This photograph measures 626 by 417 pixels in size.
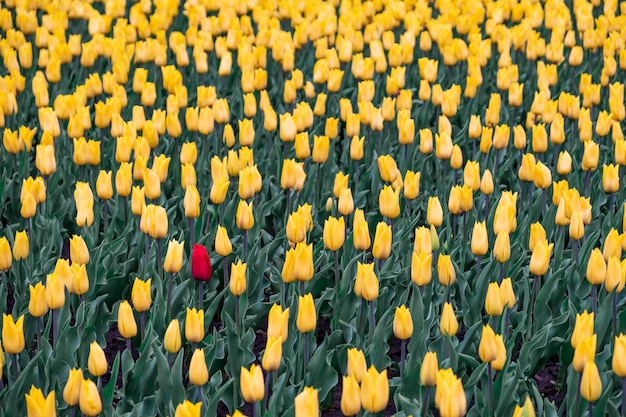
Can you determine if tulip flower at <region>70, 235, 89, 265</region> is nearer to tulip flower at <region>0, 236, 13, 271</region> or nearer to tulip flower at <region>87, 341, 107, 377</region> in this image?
tulip flower at <region>0, 236, 13, 271</region>

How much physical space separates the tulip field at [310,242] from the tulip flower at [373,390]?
2 centimetres

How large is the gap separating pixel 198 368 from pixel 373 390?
0.57 meters

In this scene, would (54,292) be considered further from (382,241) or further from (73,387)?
(382,241)

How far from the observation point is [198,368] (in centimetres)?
273

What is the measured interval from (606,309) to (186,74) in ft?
13.0

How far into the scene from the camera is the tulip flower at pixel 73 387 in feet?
8.64

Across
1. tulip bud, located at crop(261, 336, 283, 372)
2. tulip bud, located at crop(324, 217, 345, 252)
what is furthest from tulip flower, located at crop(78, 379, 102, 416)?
tulip bud, located at crop(324, 217, 345, 252)

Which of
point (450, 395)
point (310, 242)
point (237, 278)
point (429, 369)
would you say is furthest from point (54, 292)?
point (310, 242)

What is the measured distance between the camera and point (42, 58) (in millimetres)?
5855

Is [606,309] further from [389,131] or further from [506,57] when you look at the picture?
[506,57]

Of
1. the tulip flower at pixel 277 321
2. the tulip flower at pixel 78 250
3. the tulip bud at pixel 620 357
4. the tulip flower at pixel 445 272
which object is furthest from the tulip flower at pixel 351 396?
the tulip flower at pixel 78 250

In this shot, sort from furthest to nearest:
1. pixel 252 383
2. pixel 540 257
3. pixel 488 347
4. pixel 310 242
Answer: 1. pixel 310 242
2. pixel 540 257
3. pixel 488 347
4. pixel 252 383

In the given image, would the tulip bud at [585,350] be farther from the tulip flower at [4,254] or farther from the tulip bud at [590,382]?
the tulip flower at [4,254]

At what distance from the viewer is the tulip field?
301cm
